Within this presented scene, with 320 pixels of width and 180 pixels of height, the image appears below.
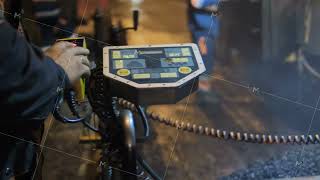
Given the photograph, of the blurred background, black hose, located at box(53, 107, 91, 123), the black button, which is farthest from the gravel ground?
the black button

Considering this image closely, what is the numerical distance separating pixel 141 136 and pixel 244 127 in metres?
0.39

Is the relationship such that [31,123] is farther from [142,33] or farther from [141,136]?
[142,33]

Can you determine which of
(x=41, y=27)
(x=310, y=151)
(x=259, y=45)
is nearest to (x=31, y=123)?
(x=41, y=27)

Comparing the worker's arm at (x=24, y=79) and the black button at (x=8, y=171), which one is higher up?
the worker's arm at (x=24, y=79)

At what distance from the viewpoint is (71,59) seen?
65cm

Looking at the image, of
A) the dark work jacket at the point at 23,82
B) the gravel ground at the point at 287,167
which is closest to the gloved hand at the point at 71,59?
the dark work jacket at the point at 23,82

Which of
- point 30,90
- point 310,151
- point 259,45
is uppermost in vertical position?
point 30,90

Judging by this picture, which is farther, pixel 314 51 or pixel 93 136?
pixel 314 51

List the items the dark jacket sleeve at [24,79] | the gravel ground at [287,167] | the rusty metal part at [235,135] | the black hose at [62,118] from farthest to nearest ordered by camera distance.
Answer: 1. the rusty metal part at [235,135]
2. the gravel ground at [287,167]
3. the black hose at [62,118]
4. the dark jacket sleeve at [24,79]

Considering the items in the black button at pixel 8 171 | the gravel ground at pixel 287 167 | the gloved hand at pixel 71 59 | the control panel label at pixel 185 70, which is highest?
the gloved hand at pixel 71 59

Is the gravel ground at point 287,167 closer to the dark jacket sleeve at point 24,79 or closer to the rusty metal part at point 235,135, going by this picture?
the rusty metal part at point 235,135

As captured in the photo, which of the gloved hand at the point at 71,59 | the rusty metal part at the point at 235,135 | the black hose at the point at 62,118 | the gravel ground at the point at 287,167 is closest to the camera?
the gloved hand at the point at 71,59

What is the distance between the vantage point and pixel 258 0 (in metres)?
1.39

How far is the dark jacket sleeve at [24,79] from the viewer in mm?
496
